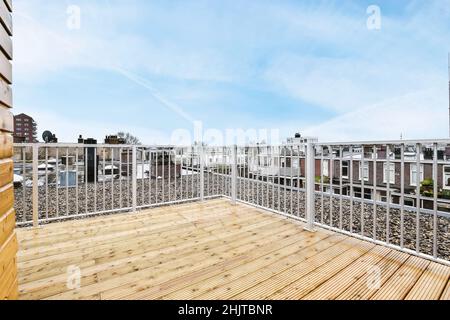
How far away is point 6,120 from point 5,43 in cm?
38

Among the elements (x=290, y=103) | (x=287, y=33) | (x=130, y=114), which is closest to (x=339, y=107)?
(x=290, y=103)

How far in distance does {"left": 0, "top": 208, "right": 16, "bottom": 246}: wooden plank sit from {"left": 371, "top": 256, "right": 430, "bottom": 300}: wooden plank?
2.04m

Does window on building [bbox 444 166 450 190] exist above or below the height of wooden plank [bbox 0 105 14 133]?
below

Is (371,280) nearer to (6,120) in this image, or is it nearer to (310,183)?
(310,183)

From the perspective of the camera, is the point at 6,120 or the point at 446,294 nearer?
the point at 6,120

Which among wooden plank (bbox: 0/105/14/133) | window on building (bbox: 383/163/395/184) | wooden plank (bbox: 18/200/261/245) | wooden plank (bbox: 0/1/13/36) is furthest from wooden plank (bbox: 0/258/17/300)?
window on building (bbox: 383/163/395/184)

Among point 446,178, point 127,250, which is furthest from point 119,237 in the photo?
point 446,178

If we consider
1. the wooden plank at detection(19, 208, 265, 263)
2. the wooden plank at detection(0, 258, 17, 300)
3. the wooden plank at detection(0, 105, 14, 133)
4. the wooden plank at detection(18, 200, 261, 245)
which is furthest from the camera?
the wooden plank at detection(18, 200, 261, 245)

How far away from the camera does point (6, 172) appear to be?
109 centimetres

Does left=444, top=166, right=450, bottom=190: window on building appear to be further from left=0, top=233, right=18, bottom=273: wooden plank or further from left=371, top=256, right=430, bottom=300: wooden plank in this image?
left=0, top=233, right=18, bottom=273: wooden plank

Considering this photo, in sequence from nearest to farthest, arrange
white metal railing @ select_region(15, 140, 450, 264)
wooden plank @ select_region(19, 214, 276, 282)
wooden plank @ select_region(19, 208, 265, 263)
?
wooden plank @ select_region(19, 214, 276, 282), white metal railing @ select_region(15, 140, 450, 264), wooden plank @ select_region(19, 208, 265, 263)

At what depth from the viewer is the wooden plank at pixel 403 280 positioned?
1.47 metres

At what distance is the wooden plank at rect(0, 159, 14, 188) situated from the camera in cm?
101
